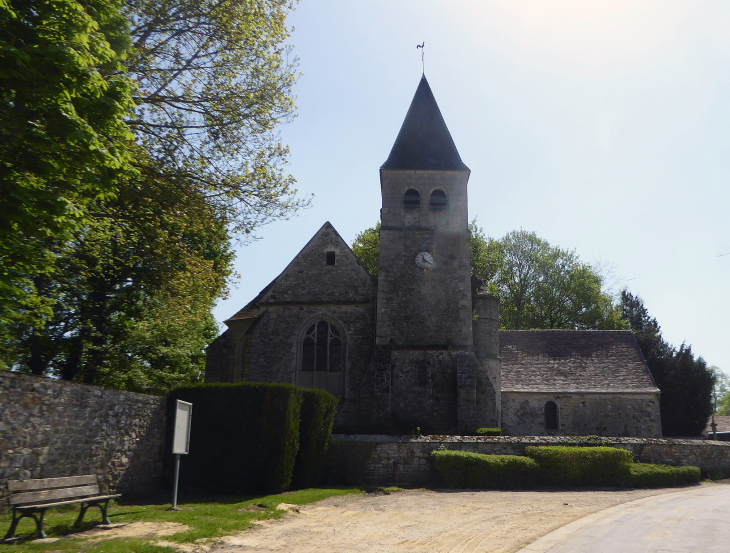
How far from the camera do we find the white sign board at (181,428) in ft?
32.6

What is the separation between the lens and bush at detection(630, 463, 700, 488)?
1564cm

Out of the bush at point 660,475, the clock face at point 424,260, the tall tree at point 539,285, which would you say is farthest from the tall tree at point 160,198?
the tall tree at point 539,285

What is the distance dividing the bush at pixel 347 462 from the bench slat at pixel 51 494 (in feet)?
24.9

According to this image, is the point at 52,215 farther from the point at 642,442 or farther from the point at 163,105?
the point at 642,442

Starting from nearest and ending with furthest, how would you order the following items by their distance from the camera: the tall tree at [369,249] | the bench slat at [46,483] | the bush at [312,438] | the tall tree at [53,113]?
the bench slat at [46,483] → the tall tree at [53,113] → the bush at [312,438] → the tall tree at [369,249]

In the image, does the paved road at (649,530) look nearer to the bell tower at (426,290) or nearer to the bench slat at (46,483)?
the bench slat at (46,483)

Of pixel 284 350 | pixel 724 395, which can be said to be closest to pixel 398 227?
pixel 284 350

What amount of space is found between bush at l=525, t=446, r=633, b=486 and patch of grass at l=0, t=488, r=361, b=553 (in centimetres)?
670

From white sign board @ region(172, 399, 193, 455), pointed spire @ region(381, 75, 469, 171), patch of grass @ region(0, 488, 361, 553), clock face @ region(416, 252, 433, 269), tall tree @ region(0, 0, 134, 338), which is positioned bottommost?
patch of grass @ region(0, 488, 361, 553)

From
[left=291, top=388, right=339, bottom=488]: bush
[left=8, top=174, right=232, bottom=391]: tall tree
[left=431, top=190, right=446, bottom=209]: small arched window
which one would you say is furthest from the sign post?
[left=431, top=190, right=446, bottom=209]: small arched window

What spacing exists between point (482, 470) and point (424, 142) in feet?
47.2

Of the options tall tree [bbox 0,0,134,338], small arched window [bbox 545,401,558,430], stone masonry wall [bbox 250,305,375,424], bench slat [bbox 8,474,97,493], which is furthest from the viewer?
small arched window [bbox 545,401,558,430]

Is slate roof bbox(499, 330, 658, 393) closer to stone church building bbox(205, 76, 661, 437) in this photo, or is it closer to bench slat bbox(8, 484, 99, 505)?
A: stone church building bbox(205, 76, 661, 437)

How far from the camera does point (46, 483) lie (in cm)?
764
